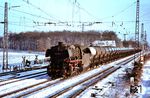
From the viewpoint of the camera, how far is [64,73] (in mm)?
26609

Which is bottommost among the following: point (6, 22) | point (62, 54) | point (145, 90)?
point (145, 90)

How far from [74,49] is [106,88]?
30.0 feet

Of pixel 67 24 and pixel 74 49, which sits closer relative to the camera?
pixel 74 49

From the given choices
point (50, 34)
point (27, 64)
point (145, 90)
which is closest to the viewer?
point (145, 90)

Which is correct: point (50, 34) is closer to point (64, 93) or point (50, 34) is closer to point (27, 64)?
point (27, 64)

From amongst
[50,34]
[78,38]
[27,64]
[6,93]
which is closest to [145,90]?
[6,93]

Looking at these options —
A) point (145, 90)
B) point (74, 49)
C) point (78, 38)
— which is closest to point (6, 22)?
point (74, 49)

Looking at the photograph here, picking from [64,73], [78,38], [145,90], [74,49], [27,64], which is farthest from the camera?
[78,38]

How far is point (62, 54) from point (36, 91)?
8632 mm

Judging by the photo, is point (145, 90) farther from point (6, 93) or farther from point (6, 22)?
point (6, 22)

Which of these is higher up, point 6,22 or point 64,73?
point 6,22

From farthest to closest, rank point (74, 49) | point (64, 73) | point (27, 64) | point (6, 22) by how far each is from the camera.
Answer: point (27, 64) < point (6, 22) < point (74, 49) < point (64, 73)

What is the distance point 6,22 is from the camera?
3403cm

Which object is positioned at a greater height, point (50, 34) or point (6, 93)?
point (50, 34)
